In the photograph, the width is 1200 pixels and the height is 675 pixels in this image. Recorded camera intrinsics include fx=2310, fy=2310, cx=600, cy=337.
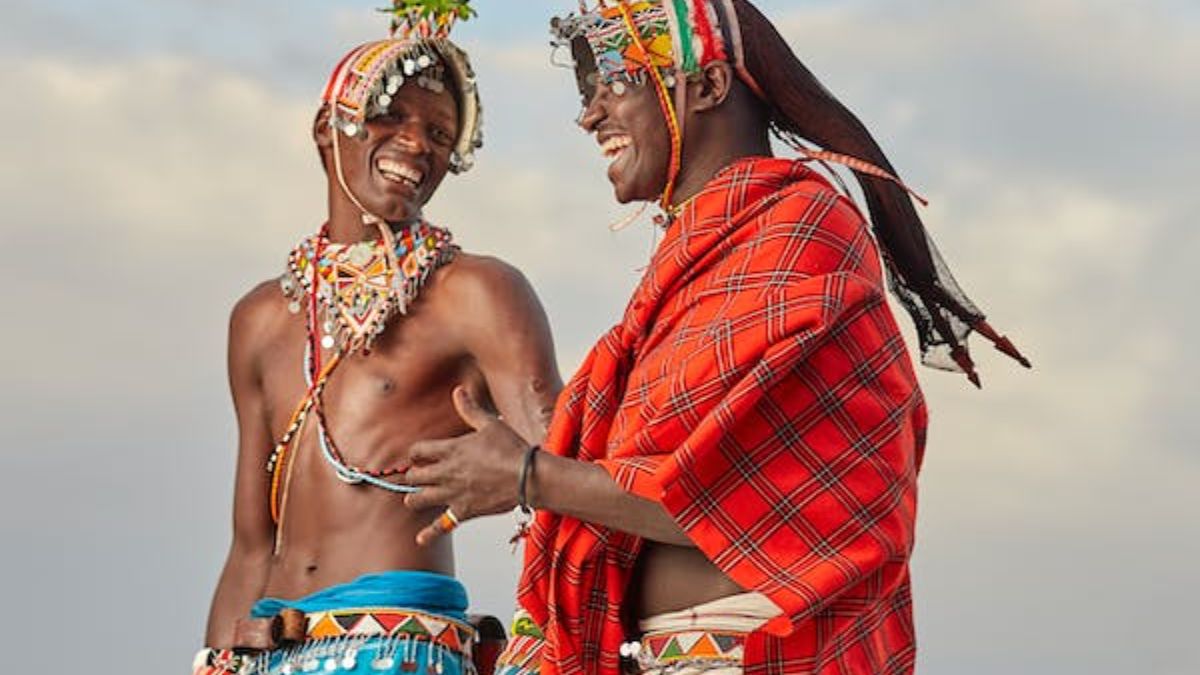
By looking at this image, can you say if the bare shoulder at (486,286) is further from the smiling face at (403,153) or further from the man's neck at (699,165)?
the man's neck at (699,165)

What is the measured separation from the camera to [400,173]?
6590 mm

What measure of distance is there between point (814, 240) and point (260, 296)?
2929 millimetres

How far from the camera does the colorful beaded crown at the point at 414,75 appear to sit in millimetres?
6617

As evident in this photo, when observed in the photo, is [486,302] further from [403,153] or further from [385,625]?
[385,625]

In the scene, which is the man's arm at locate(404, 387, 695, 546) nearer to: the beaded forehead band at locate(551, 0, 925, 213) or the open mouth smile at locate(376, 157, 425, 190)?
the beaded forehead band at locate(551, 0, 925, 213)

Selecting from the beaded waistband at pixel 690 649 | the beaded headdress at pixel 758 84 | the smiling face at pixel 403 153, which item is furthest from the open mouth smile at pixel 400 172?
the beaded waistband at pixel 690 649

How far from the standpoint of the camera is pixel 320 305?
21.8 ft

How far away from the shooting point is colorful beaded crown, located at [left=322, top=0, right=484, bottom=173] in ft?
21.7

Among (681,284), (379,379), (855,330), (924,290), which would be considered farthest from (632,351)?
(379,379)

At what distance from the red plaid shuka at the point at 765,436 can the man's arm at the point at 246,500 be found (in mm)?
2262

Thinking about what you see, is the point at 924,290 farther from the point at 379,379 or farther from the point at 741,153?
→ the point at 379,379

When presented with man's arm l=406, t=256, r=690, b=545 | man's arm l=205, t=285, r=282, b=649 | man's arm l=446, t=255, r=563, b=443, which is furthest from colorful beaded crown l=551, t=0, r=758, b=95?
man's arm l=205, t=285, r=282, b=649

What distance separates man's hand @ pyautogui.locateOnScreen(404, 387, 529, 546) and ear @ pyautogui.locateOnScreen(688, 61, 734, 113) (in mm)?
829

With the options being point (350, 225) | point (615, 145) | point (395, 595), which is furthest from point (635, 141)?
point (350, 225)
